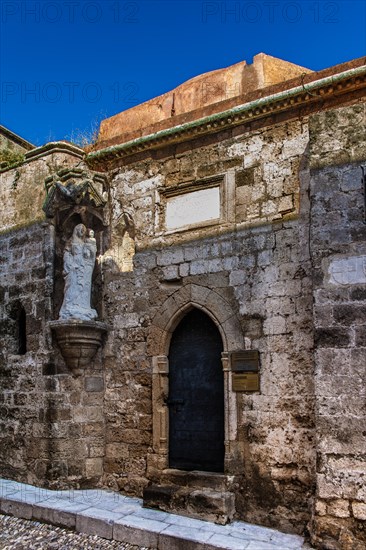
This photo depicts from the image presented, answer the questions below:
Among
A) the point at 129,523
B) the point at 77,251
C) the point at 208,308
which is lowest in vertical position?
the point at 129,523

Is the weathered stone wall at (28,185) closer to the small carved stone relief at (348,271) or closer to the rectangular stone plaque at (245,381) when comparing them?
the rectangular stone plaque at (245,381)

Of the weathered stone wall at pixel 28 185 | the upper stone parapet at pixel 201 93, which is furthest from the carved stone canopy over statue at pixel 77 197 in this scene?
the upper stone parapet at pixel 201 93

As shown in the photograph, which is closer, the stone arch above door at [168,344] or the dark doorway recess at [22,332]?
the stone arch above door at [168,344]

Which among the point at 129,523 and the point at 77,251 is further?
the point at 77,251

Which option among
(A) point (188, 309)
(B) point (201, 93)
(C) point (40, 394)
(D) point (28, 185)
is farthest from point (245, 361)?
(D) point (28, 185)

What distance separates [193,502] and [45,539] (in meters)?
1.39

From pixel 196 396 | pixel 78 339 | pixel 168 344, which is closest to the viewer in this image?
pixel 196 396

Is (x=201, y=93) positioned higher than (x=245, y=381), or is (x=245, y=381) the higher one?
(x=201, y=93)

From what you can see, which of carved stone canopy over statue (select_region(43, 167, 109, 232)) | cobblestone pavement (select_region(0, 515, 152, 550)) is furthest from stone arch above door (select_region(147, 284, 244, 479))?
carved stone canopy over statue (select_region(43, 167, 109, 232))

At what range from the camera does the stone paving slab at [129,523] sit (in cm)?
435

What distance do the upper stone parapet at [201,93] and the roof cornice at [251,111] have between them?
0.28 metres

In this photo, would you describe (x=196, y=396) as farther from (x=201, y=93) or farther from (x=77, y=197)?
(x=201, y=93)

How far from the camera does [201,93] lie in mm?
6559

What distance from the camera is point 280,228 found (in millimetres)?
5152
